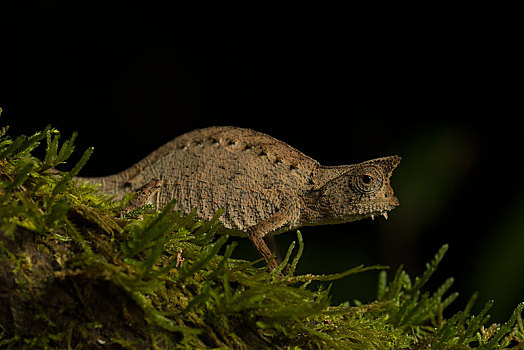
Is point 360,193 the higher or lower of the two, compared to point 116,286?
higher

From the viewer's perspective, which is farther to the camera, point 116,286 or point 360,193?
point 360,193

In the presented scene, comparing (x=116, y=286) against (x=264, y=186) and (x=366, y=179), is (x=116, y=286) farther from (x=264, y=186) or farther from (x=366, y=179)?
(x=366, y=179)

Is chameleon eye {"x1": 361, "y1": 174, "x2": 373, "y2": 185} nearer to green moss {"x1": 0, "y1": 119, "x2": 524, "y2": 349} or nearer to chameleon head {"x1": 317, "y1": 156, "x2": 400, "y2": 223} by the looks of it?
chameleon head {"x1": 317, "y1": 156, "x2": 400, "y2": 223}

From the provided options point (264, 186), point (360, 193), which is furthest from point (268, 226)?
point (360, 193)

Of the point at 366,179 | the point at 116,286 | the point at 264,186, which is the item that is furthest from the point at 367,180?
the point at 116,286

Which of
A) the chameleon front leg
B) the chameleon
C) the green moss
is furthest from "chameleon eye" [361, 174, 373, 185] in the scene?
the green moss

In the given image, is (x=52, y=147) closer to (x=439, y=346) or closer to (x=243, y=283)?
(x=243, y=283)
